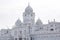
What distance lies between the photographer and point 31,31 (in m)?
51.1

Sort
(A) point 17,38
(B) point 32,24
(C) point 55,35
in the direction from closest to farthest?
1. (C) point 55,35
2. (A) point 17,38
3. (B) point 32,24

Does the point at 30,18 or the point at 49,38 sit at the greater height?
the point at 30,18

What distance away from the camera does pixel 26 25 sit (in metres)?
51.9

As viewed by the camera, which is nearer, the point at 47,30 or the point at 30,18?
the point at 47,30

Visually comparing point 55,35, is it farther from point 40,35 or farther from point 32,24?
point 32,24

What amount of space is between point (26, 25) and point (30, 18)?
303 cm

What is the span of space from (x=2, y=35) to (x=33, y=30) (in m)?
7.82

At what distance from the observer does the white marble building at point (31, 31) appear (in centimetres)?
4766

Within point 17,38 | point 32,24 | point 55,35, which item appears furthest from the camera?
point 32,24

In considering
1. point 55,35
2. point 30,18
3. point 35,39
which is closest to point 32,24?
point 30,18

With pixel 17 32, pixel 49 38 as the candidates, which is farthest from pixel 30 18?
pixel 49 38

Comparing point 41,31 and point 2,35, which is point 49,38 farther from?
point 2,35

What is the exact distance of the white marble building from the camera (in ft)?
156

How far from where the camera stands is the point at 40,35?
48.6m
